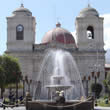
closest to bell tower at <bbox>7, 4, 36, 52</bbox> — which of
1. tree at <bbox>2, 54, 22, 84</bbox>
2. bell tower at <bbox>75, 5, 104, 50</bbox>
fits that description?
bell tower at <bbox>75, 5, 104, 50</bbox>

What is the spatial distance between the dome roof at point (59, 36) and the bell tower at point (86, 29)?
10.2 feet

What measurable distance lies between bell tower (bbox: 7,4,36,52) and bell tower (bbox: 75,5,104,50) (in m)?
8.89

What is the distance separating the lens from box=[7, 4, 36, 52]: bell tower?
60.5m

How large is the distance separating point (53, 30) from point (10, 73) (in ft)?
70.9

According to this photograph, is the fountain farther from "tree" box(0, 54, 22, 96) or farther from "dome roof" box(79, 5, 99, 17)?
"dome roof" box(79, 5, 99, 17)

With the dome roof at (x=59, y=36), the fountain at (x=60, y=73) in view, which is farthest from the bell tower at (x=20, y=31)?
the fountain at (x=60, y=73)

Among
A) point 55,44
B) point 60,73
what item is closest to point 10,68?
point 60,73

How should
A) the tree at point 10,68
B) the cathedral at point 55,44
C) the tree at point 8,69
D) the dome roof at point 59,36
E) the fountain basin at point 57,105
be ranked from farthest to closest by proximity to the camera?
the dome roof at point 59,36 < the cathedral at point 55,44 < the tree at point 10,68 < the tree at point 8,69 < the fountain basin at point 57,105

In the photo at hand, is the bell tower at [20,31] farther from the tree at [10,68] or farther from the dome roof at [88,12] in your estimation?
the tree at [10,68]

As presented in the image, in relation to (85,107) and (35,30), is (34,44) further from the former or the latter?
(85,107)

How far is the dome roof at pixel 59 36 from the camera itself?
63.1 m

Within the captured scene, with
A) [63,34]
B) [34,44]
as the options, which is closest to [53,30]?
[63,34]

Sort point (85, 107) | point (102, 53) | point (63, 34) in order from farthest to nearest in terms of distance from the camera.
A: point (63, 34)
point (102, 53)
point (85, 107)

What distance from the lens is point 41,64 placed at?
194 feet
